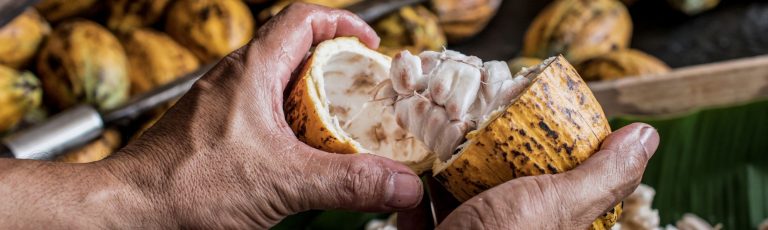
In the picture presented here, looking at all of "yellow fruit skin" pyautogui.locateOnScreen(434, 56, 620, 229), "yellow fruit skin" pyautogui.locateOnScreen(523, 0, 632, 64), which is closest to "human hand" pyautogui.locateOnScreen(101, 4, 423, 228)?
"yellow fruit skin" pyautogui.locateOnScreen(434, 56, 620, 229)

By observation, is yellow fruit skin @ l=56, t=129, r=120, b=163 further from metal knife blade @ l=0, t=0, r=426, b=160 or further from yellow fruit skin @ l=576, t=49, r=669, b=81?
yellow fruit skin @ l=576, t=49, r=669, b=81

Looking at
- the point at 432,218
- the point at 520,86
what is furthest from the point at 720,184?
the point at 520,86

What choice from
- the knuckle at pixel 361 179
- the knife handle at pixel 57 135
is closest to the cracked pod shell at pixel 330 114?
the knuckle at pixel 361 179

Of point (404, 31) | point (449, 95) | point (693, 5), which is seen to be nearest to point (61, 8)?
point (404, 31)

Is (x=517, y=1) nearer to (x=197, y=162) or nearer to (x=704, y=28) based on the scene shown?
(x=704, y=28)

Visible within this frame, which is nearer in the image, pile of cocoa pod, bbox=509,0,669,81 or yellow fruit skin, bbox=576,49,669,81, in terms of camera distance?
yellow fruit skin, bbox=576,49,669,81

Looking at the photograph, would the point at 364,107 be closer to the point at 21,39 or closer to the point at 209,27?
the point at 209,27

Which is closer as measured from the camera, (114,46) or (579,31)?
(114,46)
